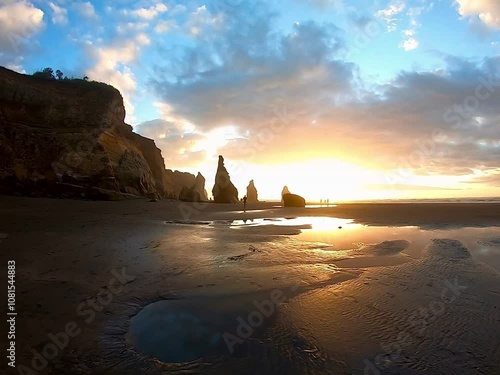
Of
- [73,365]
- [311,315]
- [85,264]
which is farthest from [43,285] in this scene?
[311,315]

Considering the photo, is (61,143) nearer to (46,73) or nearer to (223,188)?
(46,73)

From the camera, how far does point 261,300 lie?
5477 millimetres

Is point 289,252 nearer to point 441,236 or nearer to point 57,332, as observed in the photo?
point 57,332

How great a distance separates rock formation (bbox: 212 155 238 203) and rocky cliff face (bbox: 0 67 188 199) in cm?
3018

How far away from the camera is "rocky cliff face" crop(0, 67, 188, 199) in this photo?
23.1m

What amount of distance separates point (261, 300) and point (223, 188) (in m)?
56.4

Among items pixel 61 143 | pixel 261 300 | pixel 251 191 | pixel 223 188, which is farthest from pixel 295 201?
pixel 251 191

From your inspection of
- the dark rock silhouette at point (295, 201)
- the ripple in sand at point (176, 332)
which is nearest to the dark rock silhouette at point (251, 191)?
the dark rock silhouette at point (295, 201)

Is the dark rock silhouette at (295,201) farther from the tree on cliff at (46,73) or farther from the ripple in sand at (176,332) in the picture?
the ripple in sand at (176,332)

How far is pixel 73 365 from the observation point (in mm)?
3264

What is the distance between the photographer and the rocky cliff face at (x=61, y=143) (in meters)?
23.1

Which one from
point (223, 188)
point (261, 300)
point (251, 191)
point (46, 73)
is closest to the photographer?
point (261, 300)

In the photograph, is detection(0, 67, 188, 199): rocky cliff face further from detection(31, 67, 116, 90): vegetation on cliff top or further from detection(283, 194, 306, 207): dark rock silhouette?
detection(283, 194, 306, 207): dark rock silhouette

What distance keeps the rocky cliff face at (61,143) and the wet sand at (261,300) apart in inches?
626
